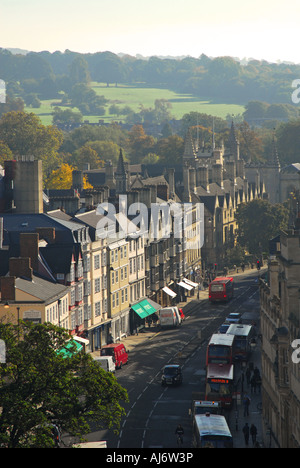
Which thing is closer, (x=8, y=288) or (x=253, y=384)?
(x=8, y=288)

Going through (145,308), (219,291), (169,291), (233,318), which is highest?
(145,308)

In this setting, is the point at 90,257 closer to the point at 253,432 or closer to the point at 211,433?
the point at 253,432

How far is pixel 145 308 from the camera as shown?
4968 inches

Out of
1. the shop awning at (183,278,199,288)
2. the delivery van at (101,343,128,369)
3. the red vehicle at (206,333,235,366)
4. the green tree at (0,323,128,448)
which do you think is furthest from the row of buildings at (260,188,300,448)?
the shop awning at (183,278,199,288)

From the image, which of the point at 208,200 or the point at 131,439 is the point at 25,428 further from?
the point at 208,200

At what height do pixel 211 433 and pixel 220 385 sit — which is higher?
pixel 211 433

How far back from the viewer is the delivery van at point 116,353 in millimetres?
101750

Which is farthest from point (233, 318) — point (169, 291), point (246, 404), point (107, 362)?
point (246, 404)

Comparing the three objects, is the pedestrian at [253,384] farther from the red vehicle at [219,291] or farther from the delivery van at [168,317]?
the red vehicle at [219,291]

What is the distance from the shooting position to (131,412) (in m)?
87.2

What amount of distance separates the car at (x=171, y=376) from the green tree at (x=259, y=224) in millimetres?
80294

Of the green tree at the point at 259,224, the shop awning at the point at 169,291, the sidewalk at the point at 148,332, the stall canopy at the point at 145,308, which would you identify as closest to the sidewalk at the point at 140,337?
the sidewalk at the point at 148,332

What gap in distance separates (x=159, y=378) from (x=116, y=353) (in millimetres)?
4989
